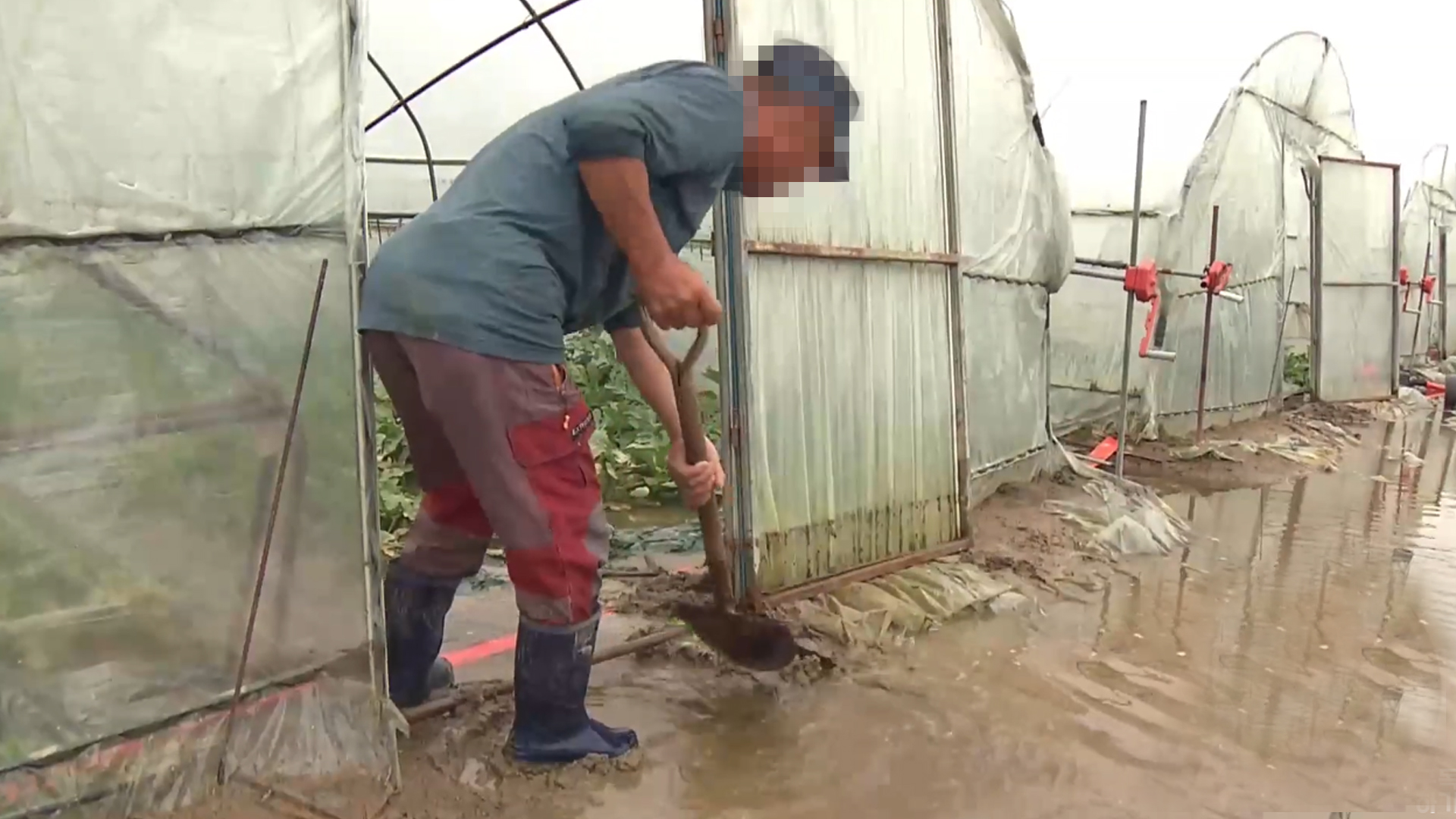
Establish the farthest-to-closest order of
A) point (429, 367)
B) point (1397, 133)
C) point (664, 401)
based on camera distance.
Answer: point (1397, 133)
point (664, 401)
point (429, 367)

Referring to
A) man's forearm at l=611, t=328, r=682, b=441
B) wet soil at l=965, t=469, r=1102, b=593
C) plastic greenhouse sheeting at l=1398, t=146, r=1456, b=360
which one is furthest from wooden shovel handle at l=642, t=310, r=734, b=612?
plastic greenhouse sheeting at l=1398, t=146, r=1456, b=360

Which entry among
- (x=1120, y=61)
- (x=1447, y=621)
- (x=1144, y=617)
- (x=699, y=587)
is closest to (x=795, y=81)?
(x=699, y=587)

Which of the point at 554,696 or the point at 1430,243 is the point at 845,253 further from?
the point at 1430,243

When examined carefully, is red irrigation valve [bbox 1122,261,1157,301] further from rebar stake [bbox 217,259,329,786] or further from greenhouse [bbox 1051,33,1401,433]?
rebar stake [bbox 217,259,329,786]

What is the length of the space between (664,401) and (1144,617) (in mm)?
1922

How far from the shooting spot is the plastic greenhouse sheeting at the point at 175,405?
1821 mm

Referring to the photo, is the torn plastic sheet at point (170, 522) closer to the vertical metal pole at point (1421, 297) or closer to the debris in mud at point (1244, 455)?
the debris in mud at point (1244, 455)

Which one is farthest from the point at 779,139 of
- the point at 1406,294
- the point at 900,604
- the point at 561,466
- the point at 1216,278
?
the point at 1406,294

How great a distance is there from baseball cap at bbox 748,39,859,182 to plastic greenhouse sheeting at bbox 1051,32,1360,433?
530cm

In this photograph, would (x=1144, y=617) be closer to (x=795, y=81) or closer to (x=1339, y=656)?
(x=1339, y=656)

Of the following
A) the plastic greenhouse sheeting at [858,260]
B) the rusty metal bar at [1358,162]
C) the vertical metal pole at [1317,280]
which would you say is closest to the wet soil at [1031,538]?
the plastic greenhouse sheeting at [858,260]

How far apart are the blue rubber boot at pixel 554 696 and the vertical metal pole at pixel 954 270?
2307 millimetres

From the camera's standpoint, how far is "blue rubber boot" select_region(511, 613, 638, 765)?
2264 millimetres

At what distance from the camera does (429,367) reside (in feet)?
6.93
